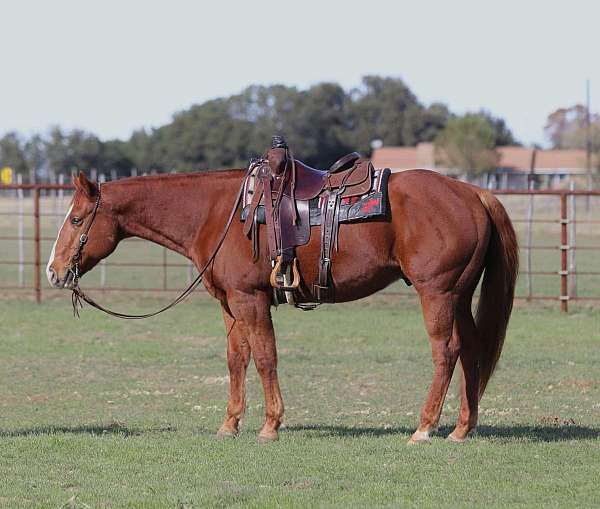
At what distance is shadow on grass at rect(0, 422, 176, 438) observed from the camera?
749 cm

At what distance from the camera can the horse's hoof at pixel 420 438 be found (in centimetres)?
689

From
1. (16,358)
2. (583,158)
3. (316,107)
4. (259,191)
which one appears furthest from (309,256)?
(316,107)

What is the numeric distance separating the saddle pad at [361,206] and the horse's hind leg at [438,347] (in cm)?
69

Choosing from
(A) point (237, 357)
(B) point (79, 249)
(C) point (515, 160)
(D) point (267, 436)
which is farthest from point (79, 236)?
(C) point (515, 160)

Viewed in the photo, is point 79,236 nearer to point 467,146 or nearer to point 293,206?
point 293,206

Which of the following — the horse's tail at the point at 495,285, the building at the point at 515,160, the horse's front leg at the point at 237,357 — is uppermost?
the building at the point at 515,160

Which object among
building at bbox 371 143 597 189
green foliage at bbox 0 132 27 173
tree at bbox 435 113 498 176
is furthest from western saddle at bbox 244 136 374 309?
green foliage at bbox 0 132 27 173

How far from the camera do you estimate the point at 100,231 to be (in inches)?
292

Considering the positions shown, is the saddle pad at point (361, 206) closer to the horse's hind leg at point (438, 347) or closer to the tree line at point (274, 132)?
the horse's hind leg at point (438, 347)

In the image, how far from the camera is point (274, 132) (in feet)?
258

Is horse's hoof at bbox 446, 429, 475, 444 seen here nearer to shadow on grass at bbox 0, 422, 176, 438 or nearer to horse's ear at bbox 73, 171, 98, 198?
shadow on grass at bbox 0, 422, 176, 438

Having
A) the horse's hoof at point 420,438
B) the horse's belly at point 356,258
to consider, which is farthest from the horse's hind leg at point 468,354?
the horse's belly at point 356,258

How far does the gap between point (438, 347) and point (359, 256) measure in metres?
0.84

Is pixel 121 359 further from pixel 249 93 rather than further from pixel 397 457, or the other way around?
pixel 249 93
